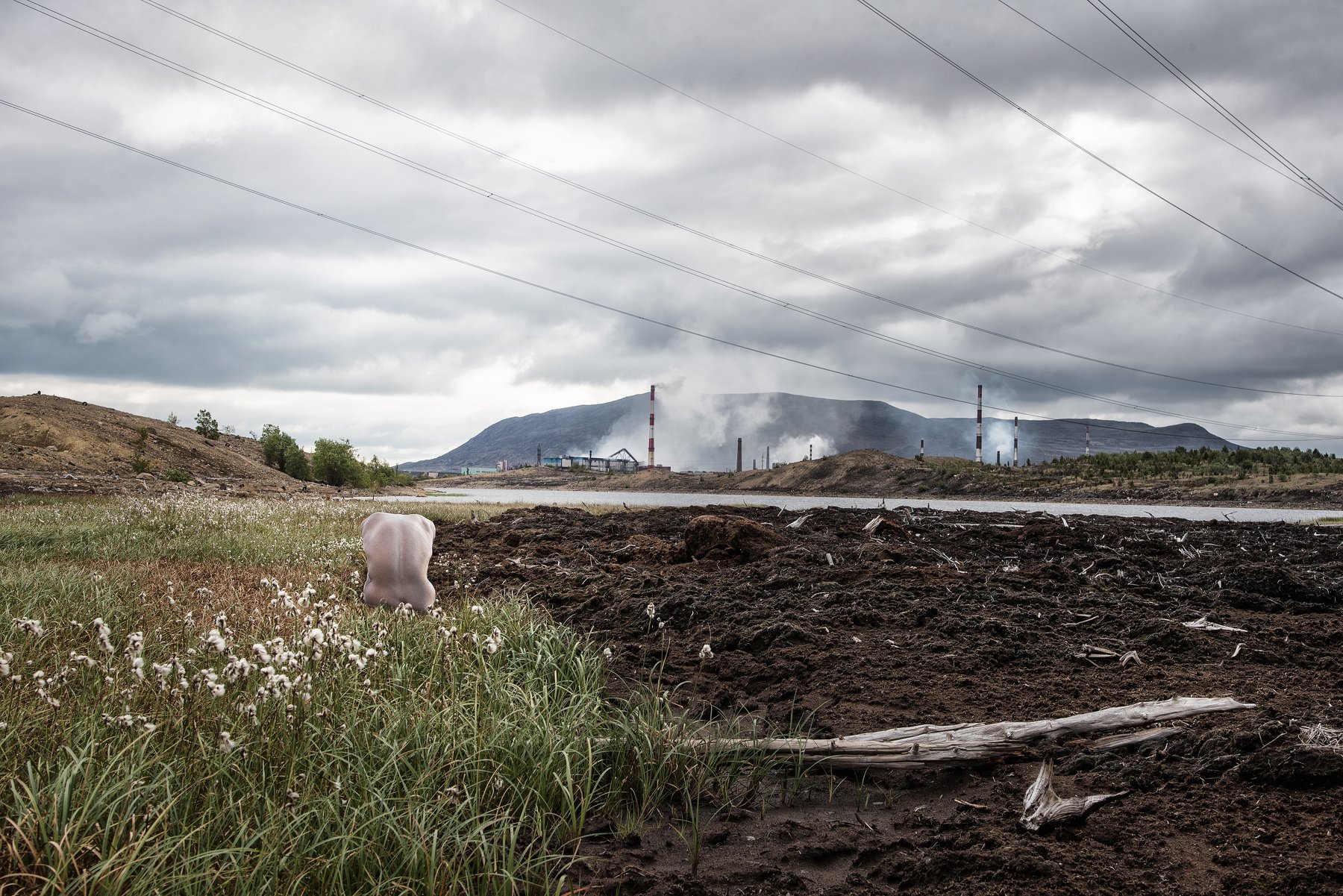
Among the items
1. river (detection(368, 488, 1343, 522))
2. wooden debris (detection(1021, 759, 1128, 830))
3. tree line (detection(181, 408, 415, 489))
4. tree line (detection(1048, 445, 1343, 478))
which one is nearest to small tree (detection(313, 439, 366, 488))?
tree line (detection(181, 408, 415, 489))

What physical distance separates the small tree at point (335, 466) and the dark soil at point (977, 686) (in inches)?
2222

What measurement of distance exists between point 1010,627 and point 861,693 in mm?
1850

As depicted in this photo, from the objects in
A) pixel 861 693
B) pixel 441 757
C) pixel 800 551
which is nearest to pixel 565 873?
pixel 441 757

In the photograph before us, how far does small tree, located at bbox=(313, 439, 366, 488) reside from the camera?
A: 62.8 meters

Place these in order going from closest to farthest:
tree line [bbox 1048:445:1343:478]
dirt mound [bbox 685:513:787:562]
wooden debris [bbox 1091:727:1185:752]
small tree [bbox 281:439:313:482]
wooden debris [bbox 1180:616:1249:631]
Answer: wooden debris [bbox 1091:727:1185:752] < wooden debris [bbox 1180:616:1249:631] < dirt mound [bbox 685:513:787:562] < tree line [bbox 1048:445:1343:478] < small tree [bbox 281:439:313:482]

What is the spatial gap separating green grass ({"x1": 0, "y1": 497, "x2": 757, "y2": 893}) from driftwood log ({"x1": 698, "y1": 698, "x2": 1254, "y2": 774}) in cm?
38

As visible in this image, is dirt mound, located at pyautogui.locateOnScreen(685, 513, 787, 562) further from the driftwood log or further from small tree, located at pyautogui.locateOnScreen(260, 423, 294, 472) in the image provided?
small tree, located at pyautogui.locateOnScreen(260, 423, 294, 472)

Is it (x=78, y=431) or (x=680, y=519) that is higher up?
(x=78, y=431)

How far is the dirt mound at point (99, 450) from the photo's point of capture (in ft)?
104

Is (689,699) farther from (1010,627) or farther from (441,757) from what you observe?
(1010,627)

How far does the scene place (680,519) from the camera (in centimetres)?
1884

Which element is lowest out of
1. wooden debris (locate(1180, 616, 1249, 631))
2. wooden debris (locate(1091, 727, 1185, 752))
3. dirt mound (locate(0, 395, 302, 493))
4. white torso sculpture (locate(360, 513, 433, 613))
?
wooden debris (locate(1091, 727, 1185, 752))

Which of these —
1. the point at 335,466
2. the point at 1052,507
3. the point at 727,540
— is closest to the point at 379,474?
the point at 335,466

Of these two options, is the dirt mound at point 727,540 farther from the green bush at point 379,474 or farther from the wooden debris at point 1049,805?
the green bush at point 379,474
